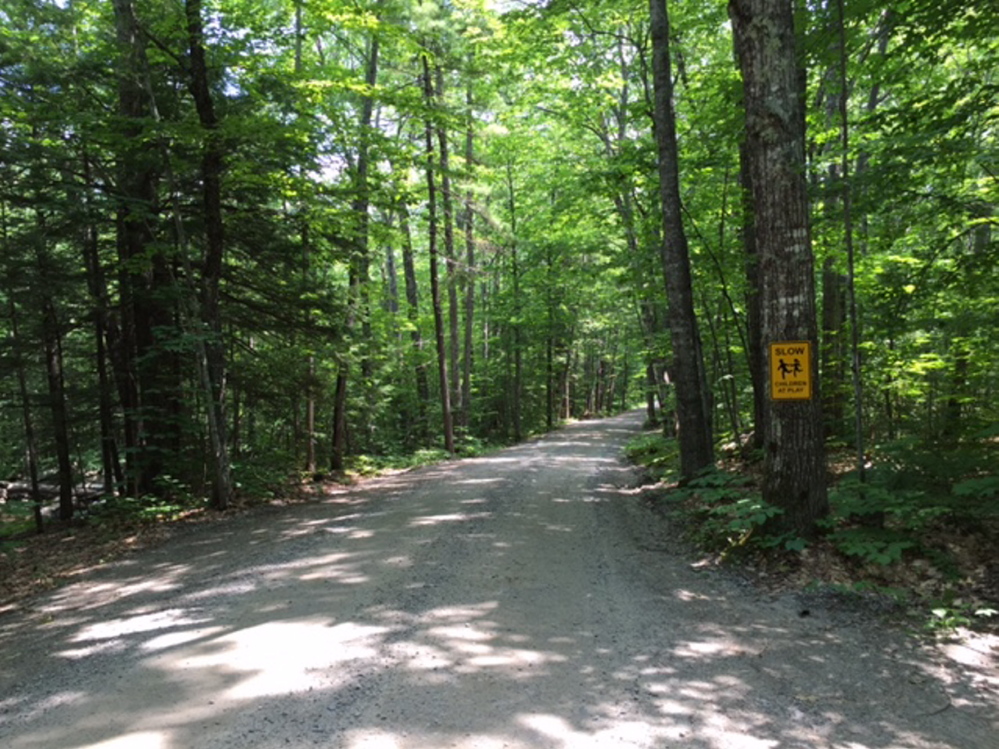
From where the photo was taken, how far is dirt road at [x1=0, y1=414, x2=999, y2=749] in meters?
3.05

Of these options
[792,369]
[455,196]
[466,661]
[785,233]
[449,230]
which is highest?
[455,196]

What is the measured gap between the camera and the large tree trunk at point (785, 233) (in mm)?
5602

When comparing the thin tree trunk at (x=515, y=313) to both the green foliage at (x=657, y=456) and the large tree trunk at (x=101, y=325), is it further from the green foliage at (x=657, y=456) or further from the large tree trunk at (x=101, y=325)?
the large tree trunk at (x=101, y=325)

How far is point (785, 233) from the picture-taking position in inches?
223

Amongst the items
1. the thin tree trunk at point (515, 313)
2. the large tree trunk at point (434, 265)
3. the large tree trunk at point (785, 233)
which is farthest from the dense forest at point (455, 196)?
the thin tree trunk at point (515, 313)

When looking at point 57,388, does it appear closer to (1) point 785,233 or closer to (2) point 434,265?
(2) point 434,265

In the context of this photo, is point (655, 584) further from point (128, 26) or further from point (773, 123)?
point (128, 26)

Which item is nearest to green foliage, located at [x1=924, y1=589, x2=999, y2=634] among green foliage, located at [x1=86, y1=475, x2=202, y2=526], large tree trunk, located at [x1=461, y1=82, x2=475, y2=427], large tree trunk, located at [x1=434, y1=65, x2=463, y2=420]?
green foliage, located at [x1=86, y1=475, x2=202, y2=526]

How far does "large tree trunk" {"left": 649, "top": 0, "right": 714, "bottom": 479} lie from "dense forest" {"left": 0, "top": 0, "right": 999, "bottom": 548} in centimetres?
4

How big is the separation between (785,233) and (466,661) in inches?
184

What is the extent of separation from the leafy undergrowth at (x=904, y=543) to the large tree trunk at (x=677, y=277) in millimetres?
3046

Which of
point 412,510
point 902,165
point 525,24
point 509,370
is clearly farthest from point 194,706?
point 509,370

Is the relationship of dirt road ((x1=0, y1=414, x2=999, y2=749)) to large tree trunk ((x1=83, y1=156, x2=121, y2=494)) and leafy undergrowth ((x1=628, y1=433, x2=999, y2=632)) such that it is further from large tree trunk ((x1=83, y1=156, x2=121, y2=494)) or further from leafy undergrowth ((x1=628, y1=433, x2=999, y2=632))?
large tree trunk ((x1=83, y1=156, x2=121, y2=494))

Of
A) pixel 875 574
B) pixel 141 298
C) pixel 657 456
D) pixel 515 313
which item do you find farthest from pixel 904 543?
pixel 515 313
